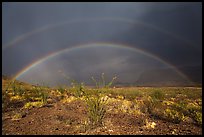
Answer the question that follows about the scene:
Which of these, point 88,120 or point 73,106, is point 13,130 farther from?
point 73,106

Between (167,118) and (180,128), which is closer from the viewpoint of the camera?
(180,128)

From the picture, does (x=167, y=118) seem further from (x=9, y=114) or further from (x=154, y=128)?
(x=9, y=114)

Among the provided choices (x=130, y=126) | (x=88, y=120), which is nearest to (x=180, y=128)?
(x=130, y=126)

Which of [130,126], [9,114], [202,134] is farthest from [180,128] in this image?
[9,114]

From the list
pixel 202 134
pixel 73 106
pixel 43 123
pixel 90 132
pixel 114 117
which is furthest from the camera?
pixel 73 106

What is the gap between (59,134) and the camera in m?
7.29

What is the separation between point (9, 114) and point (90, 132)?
4.96 m

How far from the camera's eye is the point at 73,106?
11.7 meters

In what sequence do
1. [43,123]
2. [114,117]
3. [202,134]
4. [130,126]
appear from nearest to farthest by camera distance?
[202,134] < [130,126] < [43,123] < [114,117]

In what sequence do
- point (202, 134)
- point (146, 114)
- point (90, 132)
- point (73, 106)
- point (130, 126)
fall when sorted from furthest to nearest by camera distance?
point (73, 106), point (146, 114), point (130, 126), point (90, 132), point (202, 134)

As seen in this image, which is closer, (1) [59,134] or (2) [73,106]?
(1) [59,134]

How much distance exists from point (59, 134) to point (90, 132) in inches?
40.8

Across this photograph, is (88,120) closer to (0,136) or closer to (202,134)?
(0,136)

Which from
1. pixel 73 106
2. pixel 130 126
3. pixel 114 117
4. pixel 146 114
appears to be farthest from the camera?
pixel 73 106
